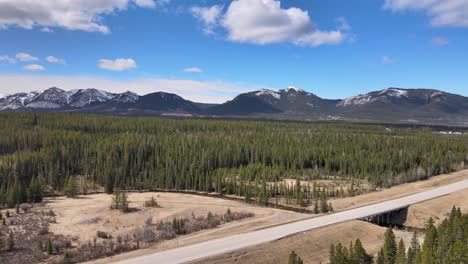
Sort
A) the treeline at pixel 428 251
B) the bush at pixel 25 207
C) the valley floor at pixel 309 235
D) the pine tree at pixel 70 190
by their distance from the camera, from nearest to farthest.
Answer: the treeline at pixel 428 251, the valley floor at pixel 309 235, the bush at pixel 25 207, the pine tree at pixel 70 190

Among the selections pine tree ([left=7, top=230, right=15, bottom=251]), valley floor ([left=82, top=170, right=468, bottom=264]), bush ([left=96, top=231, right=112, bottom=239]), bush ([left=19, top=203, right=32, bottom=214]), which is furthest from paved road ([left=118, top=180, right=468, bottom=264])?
bush ([left=19, top=203, right=32, bottom=214])

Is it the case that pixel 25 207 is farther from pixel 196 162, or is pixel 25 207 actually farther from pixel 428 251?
pixel 428 251

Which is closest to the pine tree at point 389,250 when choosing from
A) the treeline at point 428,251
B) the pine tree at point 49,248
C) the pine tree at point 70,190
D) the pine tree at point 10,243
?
the treeline at point 428,251

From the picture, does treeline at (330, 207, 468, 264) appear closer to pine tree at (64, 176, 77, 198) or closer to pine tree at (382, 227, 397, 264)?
pine tree at (382, 227, 397, 264)

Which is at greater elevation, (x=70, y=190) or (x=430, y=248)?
(x=430, y=248)

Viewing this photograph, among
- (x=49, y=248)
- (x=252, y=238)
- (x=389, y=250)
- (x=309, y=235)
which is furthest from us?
(x=309, y=235)

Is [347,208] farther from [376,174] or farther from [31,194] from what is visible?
[31,194]

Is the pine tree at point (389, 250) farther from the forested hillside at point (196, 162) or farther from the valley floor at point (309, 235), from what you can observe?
the forested hillside at point (196, 162)

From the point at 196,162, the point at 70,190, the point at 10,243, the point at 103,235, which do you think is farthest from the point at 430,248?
the point at 196,162
